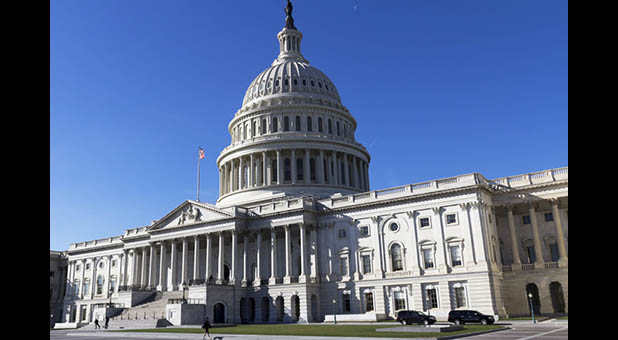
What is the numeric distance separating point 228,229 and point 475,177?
35.9 meters

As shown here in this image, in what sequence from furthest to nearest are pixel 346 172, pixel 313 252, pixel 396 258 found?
pixel 346 172, pixel 313 252, pixel 396 258

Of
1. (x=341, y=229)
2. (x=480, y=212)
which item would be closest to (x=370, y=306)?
(x=341, y=229)

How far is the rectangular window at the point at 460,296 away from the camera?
2378 inches

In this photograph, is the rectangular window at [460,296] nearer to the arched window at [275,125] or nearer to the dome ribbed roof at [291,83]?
the arched window at [275,125]

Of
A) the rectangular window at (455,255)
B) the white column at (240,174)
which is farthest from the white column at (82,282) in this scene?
the rectangular window at (455,255)

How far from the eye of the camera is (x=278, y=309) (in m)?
70.9

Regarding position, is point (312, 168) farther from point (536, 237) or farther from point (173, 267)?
point (536, 237)

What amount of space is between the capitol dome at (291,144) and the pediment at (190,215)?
13404mm

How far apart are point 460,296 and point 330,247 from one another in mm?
19626

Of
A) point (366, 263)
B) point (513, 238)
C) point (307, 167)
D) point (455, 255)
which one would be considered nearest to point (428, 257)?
point (455, 255)

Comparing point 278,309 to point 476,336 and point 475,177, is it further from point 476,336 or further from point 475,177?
point 476,336

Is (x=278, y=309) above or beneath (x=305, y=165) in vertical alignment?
beneath

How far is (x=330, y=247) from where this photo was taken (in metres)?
72.6

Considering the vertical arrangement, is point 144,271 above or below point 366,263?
above
